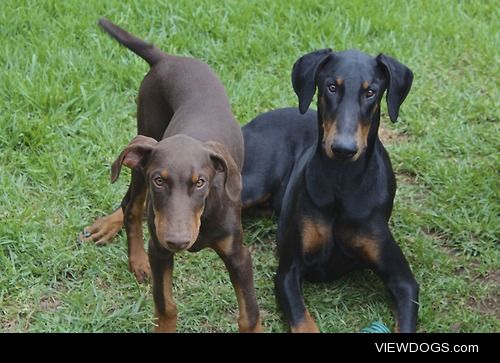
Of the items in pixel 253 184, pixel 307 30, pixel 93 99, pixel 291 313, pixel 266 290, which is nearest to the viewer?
pixel 291 313

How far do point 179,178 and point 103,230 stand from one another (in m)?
1.61

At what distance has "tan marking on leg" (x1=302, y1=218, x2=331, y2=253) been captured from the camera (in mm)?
4820

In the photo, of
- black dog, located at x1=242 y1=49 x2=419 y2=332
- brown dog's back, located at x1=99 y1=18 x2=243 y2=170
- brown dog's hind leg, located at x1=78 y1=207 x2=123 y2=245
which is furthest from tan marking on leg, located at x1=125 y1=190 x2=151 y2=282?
black dog, located at x1=242 y1=49 x2=419 y2=332

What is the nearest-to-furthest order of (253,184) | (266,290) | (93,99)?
1. (266,290)
2. (253,184)
3. (93,99)

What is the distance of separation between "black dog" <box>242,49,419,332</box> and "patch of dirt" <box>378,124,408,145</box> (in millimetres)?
1383

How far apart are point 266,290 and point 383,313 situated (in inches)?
25.4

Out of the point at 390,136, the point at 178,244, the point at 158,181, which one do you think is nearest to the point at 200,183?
the point at 158,181

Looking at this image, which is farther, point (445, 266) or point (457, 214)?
point (457, 214)

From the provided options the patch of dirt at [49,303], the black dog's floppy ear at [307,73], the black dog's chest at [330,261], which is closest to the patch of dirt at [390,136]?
the black dog's chest at [330,261]

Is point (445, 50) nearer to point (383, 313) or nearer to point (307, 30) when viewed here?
point (307, 30)

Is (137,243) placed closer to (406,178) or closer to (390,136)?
(406,178)

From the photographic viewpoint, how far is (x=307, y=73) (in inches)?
187
